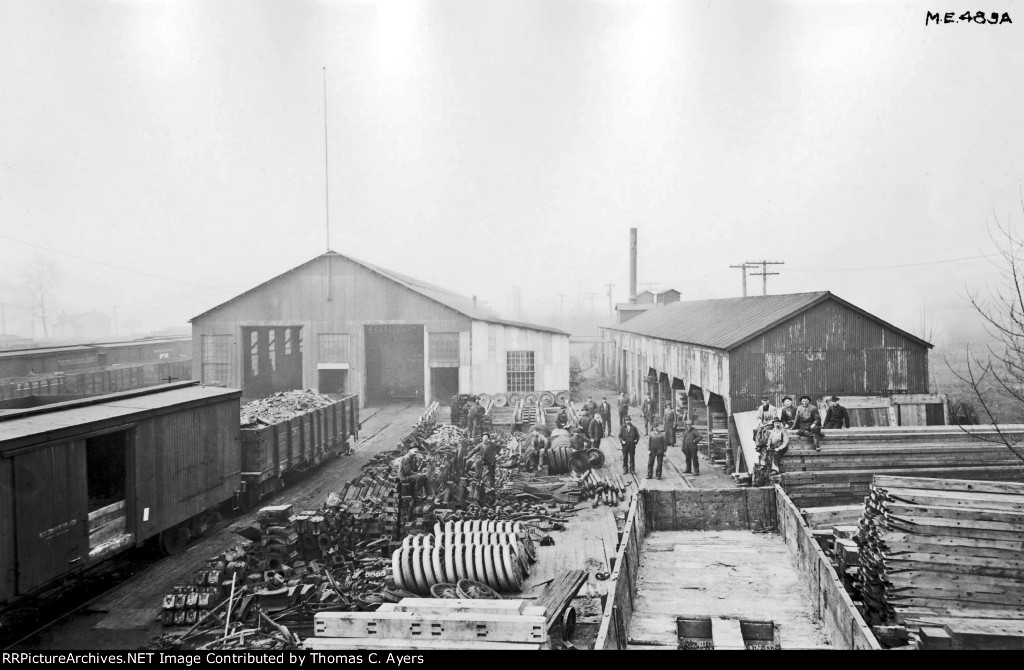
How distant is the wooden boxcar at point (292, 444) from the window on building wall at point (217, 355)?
34.8 ft

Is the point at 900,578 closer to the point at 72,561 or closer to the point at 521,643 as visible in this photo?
the point at 521,643

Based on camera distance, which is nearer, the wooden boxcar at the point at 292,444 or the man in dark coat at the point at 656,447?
the wooden boxcar at the point at 292,444

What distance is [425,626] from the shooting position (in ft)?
19.2

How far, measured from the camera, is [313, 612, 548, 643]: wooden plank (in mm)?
5793

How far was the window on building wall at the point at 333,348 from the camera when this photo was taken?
26.8 m

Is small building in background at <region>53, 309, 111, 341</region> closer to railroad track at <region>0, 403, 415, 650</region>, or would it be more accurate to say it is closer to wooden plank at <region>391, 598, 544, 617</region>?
railroad track at <region>0, 403, 415, 650</region>

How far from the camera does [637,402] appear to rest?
99.8 feet

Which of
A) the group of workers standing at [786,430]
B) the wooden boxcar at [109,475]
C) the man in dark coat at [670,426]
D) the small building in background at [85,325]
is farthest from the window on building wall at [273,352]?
the small building in background at [85,325]

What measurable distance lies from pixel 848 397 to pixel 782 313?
2.81 m

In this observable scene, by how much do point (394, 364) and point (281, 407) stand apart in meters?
17.2

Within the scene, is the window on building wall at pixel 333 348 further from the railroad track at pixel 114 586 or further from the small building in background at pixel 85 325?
the small building in background at pixel 85 325

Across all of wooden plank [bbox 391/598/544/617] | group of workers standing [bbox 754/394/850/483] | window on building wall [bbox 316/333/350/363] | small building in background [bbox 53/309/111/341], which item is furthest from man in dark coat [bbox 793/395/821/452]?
small building in background [bbox 53/309/111/341]

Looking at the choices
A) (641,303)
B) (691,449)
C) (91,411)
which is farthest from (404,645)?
(641,303)
